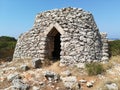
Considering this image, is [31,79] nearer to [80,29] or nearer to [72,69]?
[72,69]

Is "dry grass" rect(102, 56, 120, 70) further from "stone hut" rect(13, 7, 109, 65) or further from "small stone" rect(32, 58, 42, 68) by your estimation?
"small stone" rect(32, 58, 42, 68)

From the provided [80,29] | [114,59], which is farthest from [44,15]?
[114,59]

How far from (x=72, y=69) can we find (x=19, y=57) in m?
4.31

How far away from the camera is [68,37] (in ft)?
41.9

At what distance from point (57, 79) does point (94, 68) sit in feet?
6.44

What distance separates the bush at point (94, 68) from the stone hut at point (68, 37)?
0.55 m

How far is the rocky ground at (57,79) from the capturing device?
10.1m

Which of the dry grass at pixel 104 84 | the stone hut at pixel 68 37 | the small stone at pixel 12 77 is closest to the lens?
the dry grass at pixel 104 84

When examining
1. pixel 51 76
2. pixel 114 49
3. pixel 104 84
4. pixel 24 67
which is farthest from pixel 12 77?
pixel 114 49

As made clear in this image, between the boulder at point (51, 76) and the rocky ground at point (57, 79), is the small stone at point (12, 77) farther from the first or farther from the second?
the boulder at point (51, 76)

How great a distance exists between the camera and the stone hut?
1254cm

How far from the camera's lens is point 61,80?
1080cm

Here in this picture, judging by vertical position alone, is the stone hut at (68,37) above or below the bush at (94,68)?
above

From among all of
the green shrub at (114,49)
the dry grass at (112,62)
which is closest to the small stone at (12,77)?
the dry grass at (112,62)
